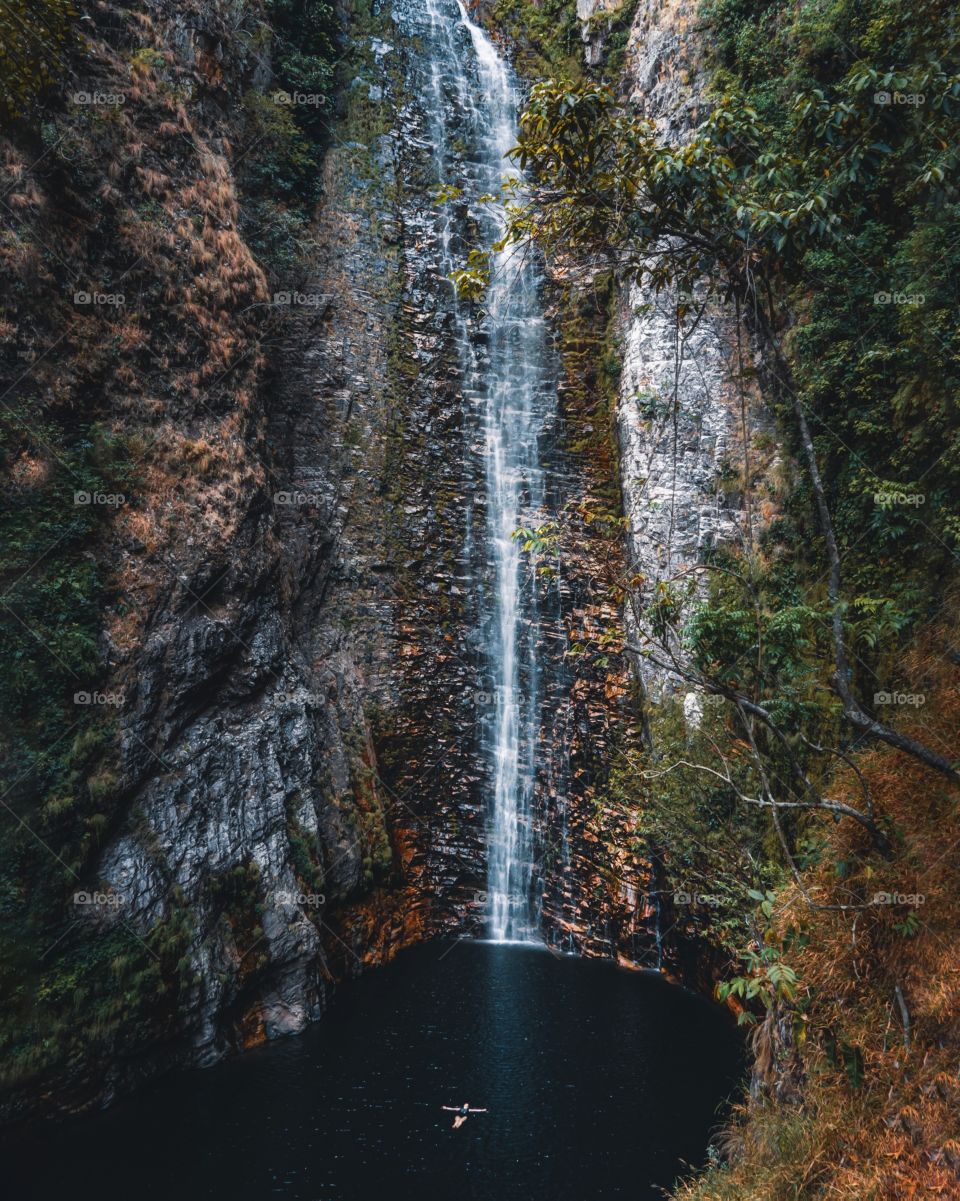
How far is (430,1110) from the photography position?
8766 mm

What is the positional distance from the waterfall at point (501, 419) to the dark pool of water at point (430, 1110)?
2910mm

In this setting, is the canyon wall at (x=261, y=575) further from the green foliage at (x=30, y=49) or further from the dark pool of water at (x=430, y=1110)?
the dark pool of water at (x=430, y=1110)

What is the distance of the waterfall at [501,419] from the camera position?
14352 mm

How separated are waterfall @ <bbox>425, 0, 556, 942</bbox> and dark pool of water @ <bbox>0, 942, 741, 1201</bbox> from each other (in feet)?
9.55

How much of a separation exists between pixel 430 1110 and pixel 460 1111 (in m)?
0.38

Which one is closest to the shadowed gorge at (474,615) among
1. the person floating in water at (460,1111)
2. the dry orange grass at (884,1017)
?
the dry orange grass at (884,1017)

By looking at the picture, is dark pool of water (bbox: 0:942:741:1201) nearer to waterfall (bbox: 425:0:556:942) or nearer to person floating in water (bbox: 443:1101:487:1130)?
person floating in water (bbox: 443:1101:487:1130)

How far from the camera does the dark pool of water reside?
756cm

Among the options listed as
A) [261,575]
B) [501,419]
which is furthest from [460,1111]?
[501,419]

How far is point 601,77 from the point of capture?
1742 cm

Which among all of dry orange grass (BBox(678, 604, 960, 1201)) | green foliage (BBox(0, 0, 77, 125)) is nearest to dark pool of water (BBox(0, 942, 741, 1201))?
dry orange grass (BBox(678, 604, 960, 1201))

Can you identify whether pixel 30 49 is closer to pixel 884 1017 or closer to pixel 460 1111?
pixel 884 1017

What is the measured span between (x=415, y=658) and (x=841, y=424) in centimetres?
915

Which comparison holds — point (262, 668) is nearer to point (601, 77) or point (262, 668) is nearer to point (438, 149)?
point (438, 149)
